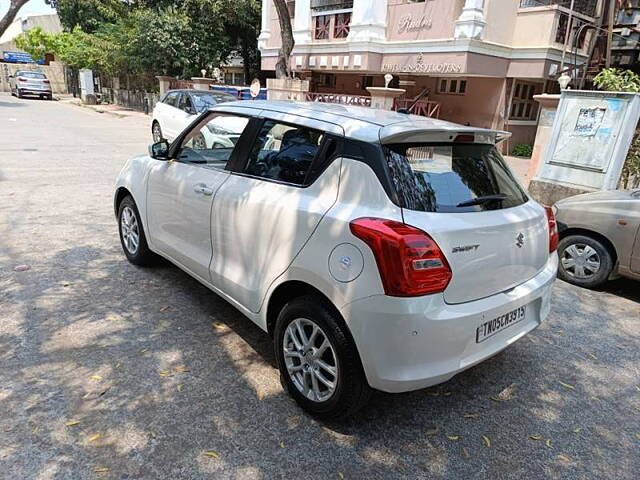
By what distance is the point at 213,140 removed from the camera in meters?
4.27

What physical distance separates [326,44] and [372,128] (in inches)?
699

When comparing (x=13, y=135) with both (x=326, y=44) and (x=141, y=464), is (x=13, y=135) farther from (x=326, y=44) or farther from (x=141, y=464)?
(x=141, y=464)

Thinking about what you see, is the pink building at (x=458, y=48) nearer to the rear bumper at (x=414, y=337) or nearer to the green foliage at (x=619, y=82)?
the green foliage at (x=619, y=82)

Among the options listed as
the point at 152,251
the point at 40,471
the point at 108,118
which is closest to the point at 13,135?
the point at 108,118

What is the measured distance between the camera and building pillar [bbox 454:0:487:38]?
14.2 metres

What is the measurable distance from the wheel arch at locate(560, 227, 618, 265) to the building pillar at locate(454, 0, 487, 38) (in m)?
10.9

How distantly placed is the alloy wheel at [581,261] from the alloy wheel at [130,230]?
444 centimetres

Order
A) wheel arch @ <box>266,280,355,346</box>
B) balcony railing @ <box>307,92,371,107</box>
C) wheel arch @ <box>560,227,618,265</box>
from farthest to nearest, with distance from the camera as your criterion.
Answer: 1. balcony railing @ <box>307,92,371,107</box>
2. wheel arch @ <box>560,227,618,265</box>
3. wheel arch @ <box>266,280,355,346</box>

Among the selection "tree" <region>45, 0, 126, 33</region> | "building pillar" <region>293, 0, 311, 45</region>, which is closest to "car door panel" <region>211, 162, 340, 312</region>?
"building pillar" <region>293, 0, 311, 45</region>

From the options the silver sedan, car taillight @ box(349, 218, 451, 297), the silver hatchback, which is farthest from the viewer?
the silver hatchback

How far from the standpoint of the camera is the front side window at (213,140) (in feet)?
11.7

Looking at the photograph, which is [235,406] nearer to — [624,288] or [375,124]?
[375,124]

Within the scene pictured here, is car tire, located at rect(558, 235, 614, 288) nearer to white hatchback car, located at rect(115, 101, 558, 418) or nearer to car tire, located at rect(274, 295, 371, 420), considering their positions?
white hatchback car, located at rect(115, 101, 558, 418)

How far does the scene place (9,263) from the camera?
4.83 metres
